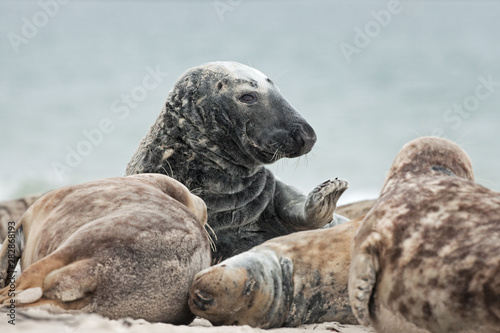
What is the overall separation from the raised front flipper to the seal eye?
3.02 feet

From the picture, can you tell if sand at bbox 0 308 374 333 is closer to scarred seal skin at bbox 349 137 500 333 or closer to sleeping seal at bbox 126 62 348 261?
scarred seal skin at bbox 349 137 500 333

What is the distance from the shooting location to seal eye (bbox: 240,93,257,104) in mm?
5664

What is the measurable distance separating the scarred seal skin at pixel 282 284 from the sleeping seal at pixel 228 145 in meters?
1.80

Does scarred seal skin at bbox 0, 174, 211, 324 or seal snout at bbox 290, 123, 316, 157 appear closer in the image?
scarred seal skin at bbox 0, 174, 211, 324

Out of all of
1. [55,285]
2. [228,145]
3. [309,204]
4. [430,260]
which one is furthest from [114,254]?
[309,204]

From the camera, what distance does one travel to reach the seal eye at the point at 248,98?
18.6 feet

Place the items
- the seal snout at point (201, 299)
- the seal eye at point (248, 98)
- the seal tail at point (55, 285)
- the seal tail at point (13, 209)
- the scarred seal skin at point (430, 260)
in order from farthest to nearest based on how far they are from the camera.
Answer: the seal tail at point (13, 209) < the seal eye at point (248, 98) < the seal snout at point (201, 299) < the seal tail at point (55, 285) < the scarred seal skin at point (430, 260)

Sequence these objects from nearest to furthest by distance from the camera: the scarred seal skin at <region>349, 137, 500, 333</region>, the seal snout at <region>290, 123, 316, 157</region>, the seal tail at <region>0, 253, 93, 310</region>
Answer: the scarred seal skin at <region>349, 137, 500, 333</region> → the seal tail at <region>0, 253, 93, 310</region> → the seal snout at <region>290, 123, 316, 157</region>

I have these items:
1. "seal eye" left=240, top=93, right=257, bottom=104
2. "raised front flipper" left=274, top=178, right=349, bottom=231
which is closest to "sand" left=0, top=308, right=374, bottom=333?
"raised front flipper" left=274, top=178, right=349, bottom=231

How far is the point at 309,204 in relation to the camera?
5668mm

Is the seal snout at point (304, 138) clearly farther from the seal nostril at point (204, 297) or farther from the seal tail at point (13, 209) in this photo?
the seal tail at point (13, 209)

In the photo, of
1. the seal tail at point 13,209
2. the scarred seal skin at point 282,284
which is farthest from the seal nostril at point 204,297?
the seal tail at point 13,209

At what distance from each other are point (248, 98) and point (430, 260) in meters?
3.20

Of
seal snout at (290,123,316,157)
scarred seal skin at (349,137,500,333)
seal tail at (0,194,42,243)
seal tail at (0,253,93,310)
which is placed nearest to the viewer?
scarred seal skin at (349,137,500,333)
